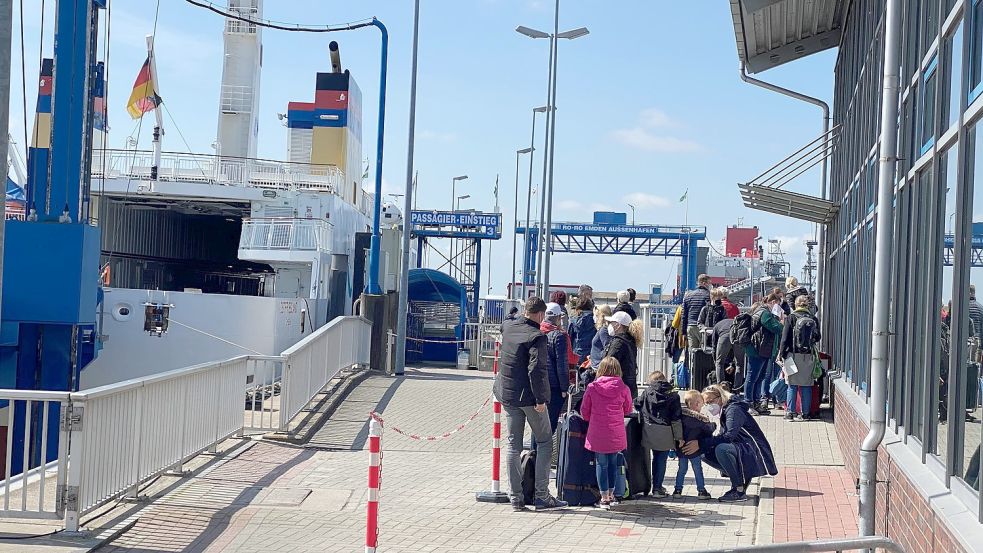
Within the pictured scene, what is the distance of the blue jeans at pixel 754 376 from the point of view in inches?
575

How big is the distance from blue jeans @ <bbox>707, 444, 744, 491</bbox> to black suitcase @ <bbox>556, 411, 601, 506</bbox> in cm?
115

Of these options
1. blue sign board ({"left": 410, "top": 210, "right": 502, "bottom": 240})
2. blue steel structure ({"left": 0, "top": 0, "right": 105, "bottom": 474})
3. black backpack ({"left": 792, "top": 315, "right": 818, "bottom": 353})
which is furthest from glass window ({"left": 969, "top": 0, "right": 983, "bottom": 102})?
blue sign board ({"left": 410, "top": 210, "right": 502, "bottom": 240})

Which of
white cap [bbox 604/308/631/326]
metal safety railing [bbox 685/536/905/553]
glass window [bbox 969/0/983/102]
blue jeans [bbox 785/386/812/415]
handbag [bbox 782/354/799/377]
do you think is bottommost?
blue jeans [bbox 785/386/812/415]

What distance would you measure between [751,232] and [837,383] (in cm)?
9174

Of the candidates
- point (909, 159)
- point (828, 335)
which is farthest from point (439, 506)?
point (828, 335)

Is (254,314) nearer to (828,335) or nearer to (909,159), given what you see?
(828,335)

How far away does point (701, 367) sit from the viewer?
16516 millimetres

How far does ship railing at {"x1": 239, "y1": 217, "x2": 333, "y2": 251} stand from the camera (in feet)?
94.7

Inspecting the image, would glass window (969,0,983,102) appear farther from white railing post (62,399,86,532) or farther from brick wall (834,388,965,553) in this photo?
white railing post (62,399,86,532)

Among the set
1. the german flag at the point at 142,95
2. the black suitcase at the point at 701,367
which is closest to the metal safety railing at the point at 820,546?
the black suitcase at the point at 701,367

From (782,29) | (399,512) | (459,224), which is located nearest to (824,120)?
(782,29)

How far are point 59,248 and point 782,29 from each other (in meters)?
10.4

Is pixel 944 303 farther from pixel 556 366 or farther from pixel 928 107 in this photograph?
pixel 556 366

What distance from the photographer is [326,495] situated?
9930 millimetres
